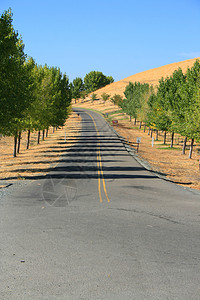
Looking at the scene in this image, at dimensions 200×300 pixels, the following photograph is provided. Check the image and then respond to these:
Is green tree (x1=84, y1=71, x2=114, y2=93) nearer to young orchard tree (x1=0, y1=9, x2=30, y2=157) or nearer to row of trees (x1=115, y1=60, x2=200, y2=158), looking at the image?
row of trees (x1=115, y1=60, x2=200, y2=158)

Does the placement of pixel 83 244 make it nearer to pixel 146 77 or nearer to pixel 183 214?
pixel 183 214

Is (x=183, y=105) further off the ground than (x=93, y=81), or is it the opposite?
(x=93, y=81)

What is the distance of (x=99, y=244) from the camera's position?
8.74 metres

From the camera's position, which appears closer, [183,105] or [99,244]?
[99,244]

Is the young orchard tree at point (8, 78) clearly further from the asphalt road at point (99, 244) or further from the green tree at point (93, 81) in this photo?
the green tree at point (93, 81)

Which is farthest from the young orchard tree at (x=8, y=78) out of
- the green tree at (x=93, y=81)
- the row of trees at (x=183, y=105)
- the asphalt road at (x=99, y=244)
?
the green tree at (x=93, y=81)

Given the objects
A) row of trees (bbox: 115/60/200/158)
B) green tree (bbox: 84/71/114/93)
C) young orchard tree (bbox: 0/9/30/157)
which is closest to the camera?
young orchard tree (bbox: 0/9/30/157)

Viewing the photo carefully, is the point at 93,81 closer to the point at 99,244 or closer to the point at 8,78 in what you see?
the point at 8,78

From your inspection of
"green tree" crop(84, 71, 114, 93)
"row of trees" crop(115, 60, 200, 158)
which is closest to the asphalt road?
"row of trees" crop(115, 60, 200, 158)

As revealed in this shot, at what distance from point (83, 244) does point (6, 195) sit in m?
7.78

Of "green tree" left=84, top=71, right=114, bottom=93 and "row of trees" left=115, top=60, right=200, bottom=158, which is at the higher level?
"green tree" left=84, top=71, right=114, bottom=93

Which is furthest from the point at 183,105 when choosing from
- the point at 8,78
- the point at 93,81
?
the point at 93,81

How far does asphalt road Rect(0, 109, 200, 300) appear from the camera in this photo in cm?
641

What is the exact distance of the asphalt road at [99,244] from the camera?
6.41 m
